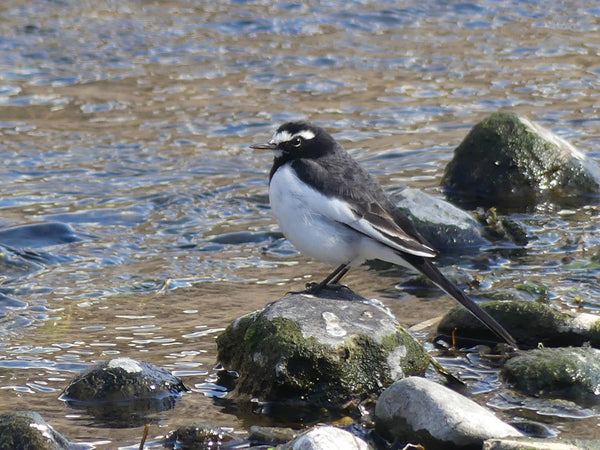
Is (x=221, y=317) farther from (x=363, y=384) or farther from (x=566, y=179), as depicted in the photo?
(x=566, y=179)

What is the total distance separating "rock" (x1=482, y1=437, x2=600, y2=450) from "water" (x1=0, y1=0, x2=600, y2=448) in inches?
26.1

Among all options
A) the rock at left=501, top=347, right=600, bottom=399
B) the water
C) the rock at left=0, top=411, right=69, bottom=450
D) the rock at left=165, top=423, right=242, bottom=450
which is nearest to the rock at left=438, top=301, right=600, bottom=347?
the rock at left=501, top=347, right=600, bottom=399

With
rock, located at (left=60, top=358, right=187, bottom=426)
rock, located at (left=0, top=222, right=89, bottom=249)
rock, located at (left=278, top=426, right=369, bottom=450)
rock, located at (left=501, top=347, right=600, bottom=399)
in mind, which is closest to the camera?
rock, located at (left=278, top=426, right=369, bottom=450)

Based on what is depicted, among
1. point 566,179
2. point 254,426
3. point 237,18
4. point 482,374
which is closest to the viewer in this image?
point 254,426

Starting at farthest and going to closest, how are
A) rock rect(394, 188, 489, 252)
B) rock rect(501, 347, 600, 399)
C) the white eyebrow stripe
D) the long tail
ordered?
rock rect(394, 188, 489, 252) → the white eyebrow stripe → the long tail → rock rect(501, 347, 600, 399)

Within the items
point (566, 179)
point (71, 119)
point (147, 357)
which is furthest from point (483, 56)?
point (147, 357)

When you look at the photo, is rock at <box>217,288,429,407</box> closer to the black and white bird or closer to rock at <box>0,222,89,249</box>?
the black and white bird

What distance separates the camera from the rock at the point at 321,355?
597cm

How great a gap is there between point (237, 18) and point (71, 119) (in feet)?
15.0

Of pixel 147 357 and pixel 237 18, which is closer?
pixel 147 357

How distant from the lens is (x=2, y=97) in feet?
45.3

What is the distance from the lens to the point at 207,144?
12625 mm

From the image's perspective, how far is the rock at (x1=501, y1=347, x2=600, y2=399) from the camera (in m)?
6.06

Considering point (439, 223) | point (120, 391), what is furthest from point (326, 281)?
point (439, 223)
